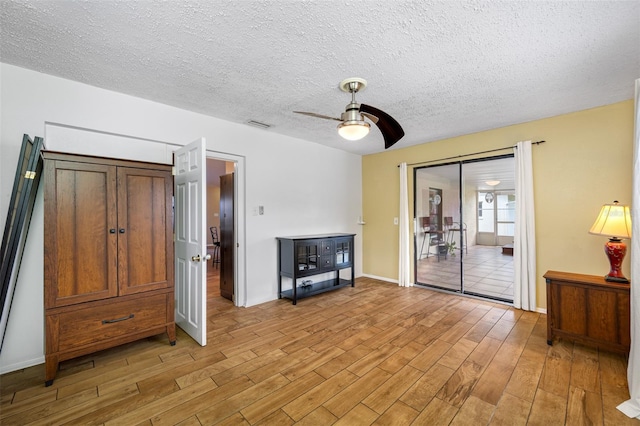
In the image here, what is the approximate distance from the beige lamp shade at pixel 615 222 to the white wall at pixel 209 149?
3.59 metres

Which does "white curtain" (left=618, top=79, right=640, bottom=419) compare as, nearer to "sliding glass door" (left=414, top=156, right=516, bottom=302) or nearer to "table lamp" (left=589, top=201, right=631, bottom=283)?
"table lamp" (left=589, top=201, right=631, bottom=283)

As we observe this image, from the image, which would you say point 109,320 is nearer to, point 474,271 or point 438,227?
point 438,227

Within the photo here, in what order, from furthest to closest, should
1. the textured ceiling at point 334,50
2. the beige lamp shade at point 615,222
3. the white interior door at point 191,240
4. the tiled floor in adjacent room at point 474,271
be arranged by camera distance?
the tiled floor in adjacent room at point 474,271
the white interior door at point 191,240
the beige lamp shade at point 615,222
the textured ceiling at point 334,50

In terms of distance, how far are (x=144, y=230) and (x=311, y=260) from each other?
7.82 feet

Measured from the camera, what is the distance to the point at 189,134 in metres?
3.37

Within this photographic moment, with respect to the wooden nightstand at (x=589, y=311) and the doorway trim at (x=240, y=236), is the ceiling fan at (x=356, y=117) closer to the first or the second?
the doorway trim at (x=240, y=236)

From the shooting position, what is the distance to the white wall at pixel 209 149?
236 centimetres

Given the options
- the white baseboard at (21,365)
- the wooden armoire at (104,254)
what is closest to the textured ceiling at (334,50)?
the wooden armoire at (104,254)

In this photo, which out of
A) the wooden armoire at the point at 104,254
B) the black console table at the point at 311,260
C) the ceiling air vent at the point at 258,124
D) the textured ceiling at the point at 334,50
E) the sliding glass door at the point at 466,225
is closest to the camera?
the textured ceiling at the point at 334,50

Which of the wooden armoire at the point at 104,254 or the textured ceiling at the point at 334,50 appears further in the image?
the wooden armoire at the point at 104,254

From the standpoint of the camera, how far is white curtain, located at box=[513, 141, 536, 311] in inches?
143

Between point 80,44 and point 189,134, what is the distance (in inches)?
54.0

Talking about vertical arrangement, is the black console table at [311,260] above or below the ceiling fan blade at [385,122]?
below

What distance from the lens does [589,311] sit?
8.62 feet
